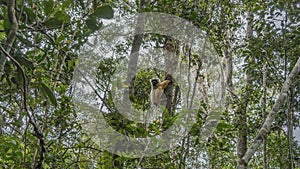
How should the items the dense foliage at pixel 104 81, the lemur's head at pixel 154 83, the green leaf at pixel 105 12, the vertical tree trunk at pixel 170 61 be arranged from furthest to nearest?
the vertical tree trunk at pixel 170 61, the lemur's head at pixel 154 83, the dense foliage at pixel 104 81, the green leaf at pixel 105 12

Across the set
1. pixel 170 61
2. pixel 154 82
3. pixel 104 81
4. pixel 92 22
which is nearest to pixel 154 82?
pixel 154 82

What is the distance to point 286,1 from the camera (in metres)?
2.42

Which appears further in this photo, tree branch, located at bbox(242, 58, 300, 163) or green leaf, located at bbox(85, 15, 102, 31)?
tree branch, located at bbox(242, 58, 300, 163)

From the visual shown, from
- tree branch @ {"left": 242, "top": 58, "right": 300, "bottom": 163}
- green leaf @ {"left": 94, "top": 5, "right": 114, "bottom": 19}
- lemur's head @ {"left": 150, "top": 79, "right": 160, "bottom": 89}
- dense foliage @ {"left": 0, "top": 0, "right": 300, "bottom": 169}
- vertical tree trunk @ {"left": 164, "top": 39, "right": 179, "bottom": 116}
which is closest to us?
green leaf @ {"left": 94, "top": 5, "right": 114, "bottom": 19}

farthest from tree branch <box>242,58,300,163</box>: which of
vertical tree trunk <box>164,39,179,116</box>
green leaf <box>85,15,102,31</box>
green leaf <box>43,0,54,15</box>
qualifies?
green leaf <box>43,0,54,15</box>

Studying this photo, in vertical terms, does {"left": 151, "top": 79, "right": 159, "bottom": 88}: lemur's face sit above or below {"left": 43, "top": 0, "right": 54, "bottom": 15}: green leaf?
above

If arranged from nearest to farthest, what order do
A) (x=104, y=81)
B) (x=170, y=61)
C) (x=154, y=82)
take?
(x=104, y=81) < (x=154, y=82) < (x=170, y=61)

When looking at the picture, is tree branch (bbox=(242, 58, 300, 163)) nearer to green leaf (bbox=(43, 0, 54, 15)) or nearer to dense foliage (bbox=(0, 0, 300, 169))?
dense foliage (bbox=(0, 0, 300, 169))

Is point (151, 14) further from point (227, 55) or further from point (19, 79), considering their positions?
point (227, 55)

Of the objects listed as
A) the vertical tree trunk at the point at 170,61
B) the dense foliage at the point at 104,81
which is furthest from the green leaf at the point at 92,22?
the vertical tree trunk at the point at 170,61

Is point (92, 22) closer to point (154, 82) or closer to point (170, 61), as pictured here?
point (154, 82)

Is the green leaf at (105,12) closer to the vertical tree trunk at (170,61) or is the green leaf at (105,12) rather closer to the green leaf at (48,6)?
the green leaf at (48,6)

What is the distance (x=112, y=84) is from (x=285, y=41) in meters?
1.40

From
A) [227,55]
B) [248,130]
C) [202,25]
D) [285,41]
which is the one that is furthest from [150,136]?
[227,55]
